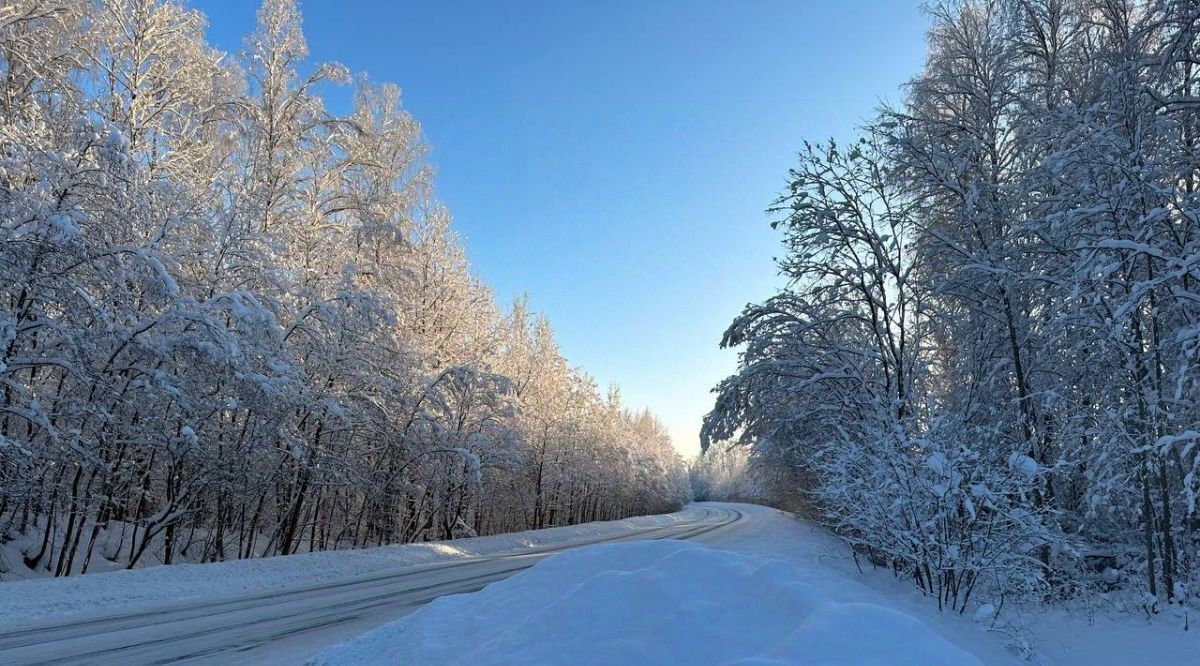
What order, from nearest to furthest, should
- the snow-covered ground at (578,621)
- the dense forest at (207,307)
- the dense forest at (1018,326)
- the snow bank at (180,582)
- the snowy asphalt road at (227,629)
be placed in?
the snow-covered ground at (578,621) < the snowy asphalt road at (227,629) < the dense forest at (1018,326) < the snow bank at (180,582) < the dense forest at (207,307)

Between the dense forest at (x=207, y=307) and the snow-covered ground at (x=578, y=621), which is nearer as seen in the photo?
the snow-covered ground at (x=578, y=621)

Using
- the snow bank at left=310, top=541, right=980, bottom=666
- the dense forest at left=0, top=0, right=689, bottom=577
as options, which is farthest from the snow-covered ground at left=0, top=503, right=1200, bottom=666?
the dense forest at left=0, top=0, right=689, bottom=577

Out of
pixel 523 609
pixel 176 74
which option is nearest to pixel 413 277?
pixel 176 74

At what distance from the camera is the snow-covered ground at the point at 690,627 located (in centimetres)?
396

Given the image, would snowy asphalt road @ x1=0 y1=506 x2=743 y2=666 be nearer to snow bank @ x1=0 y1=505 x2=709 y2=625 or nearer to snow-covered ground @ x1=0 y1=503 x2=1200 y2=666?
snow-covered ground @ x1=0 y1=503 x2=1200 y2=666

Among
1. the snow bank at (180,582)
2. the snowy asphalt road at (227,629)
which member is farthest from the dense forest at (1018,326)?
the snow bank at (180,582)

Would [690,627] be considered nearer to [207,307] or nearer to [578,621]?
[578,621]

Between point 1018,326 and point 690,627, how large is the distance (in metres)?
10.6

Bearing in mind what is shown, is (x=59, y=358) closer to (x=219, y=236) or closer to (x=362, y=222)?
(x=219, y=236)

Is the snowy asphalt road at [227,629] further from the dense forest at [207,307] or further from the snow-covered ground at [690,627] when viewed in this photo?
the dense forest at [207,307]

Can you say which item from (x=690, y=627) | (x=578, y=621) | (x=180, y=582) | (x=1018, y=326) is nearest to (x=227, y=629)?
(x=180, y=582)

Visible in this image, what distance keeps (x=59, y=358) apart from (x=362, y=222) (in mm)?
9564

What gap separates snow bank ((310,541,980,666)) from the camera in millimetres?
3881

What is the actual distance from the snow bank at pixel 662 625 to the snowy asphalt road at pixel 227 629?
134 cm
